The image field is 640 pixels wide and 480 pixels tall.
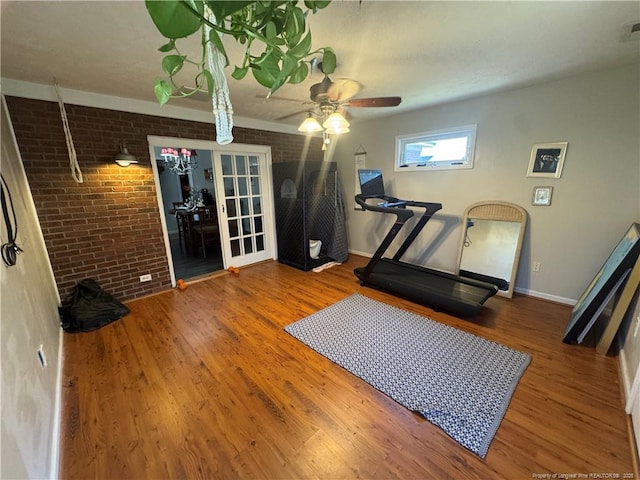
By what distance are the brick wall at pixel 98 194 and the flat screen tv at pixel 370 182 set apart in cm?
212

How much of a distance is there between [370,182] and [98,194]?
10.1 feet

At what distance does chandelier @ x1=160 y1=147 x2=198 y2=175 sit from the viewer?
6.00 meters

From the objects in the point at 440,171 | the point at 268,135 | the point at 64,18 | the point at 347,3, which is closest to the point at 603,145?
the point at 440,171

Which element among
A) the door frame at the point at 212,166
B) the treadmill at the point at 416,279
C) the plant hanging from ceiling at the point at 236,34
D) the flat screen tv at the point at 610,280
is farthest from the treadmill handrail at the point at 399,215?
the plant hanging from ceiling at the point at 236,34

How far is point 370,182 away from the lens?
11.3 ft

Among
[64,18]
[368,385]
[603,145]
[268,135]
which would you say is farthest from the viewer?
[268,135]

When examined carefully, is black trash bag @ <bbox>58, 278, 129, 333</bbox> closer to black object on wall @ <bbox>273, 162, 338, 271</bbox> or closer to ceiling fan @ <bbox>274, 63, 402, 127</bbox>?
black object on wall @ <bbox>273, 162, 338, 271</bbox>

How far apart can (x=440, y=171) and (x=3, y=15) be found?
12.6 ft

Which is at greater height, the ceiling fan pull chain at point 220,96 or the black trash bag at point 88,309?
the ceiling fan pull chain at point 220,96

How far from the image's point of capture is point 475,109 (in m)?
3.03

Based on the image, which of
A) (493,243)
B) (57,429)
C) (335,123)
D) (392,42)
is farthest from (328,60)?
(493,243)

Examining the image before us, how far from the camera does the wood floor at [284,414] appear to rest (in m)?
1.30

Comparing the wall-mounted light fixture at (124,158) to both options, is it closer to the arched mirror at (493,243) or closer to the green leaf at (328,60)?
the green leaf at (328,60)

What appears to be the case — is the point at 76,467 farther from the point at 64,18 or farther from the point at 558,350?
the point at 558,350
